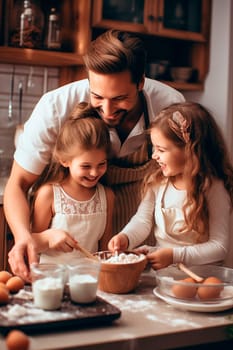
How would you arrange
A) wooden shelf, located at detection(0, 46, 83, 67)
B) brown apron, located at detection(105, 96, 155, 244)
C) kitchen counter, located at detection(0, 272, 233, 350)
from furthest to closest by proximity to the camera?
wooden shelf, located at detection(0, 46, 83, 67)
brown apron, located at detection(105, 96, 155, 244)
kitchen counter, located at detection(0, 272, 233, 350)

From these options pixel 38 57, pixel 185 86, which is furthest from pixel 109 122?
pixel 185 86

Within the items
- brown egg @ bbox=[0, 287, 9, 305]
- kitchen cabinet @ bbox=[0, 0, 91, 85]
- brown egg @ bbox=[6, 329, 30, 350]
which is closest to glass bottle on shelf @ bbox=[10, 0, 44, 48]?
kitchen cabinet @ bbox=[0, 0, 91, 85]

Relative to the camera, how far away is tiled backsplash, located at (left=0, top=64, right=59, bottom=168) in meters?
3.37

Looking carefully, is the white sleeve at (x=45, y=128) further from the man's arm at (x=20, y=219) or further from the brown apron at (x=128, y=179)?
the brown apron at (x=128, y=179)

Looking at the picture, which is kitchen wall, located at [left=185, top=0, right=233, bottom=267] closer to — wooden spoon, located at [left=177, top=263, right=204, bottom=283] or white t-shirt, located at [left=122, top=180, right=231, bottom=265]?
white t-shirt, located at [left=122, top=180, right=231, bottom=265]

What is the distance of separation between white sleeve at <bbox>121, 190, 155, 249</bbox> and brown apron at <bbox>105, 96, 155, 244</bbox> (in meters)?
0.23

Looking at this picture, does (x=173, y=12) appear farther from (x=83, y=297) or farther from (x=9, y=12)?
(x=83, y=297)

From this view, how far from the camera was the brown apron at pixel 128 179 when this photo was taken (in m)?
2.36

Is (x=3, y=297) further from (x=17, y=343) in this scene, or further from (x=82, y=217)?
(x=82, y=217)

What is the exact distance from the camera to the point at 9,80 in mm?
3377

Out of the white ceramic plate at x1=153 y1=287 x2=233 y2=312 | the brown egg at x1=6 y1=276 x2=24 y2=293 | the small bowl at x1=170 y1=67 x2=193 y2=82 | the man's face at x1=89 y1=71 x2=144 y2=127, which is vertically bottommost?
the white ceramic plate at x1=153 y1=287 x2=233 y2=312

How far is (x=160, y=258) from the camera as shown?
5.75ft

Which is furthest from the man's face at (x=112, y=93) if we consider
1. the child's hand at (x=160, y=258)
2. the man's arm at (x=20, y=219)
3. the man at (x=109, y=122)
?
the child's hand at (x=160, y=258)

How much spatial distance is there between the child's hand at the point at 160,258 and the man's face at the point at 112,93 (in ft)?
1.67
